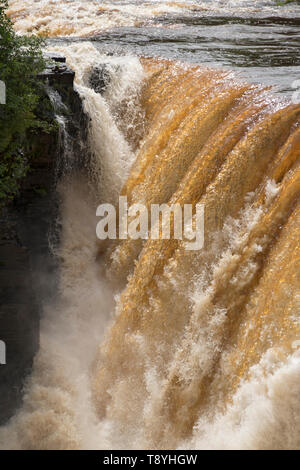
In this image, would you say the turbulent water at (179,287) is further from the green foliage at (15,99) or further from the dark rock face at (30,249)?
the green foliage at (15,99)

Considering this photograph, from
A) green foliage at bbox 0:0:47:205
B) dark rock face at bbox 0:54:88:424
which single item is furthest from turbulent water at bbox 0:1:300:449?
green foliage at bbox 0:0:47:205

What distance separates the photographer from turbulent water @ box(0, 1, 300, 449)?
3.25 meters

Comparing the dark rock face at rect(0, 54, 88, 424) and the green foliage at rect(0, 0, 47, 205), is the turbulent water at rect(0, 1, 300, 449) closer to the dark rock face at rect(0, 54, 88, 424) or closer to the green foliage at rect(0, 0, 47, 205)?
the dark rock face at rect(0, 54, 88, 424)

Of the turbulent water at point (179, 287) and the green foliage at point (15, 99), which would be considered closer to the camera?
the turbulent water at point (179, 287)

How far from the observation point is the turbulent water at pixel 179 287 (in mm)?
3248

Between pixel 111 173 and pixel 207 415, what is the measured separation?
3299 millimetres

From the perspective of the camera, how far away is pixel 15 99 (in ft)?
14.1

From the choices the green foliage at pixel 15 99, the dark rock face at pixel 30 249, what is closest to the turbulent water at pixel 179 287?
the dark rock face at pixel 30 249

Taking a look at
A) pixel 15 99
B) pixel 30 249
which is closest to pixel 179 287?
pixel 30 249

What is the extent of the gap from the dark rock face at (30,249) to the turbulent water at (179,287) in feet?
0.63

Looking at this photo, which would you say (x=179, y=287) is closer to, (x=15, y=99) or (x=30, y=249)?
(x=30, y=249)

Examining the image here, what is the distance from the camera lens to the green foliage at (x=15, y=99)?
14.2ft

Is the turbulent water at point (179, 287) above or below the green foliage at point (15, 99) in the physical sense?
below
